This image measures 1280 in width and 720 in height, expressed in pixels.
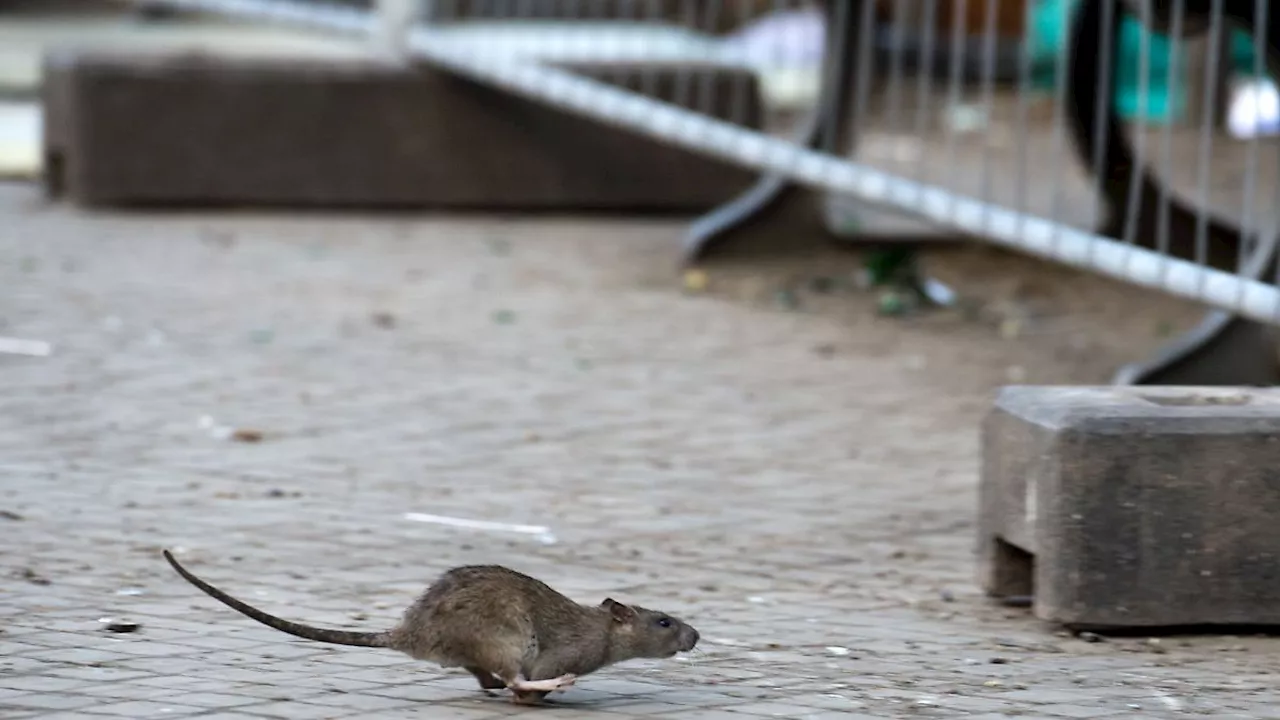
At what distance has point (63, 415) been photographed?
734 cm

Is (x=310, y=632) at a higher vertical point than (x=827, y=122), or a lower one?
lower

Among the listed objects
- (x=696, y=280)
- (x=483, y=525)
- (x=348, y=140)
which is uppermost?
(x=348, y=140)

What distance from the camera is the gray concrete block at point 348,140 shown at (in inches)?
461

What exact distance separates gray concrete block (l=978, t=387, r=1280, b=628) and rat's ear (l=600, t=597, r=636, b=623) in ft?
3.68

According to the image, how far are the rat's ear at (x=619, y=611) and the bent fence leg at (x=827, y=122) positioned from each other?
568 centimetres

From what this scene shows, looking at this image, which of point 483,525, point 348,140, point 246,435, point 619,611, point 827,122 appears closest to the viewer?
point 619,611

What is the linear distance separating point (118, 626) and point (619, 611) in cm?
118

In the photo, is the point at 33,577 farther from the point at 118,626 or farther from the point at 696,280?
the point at 696,280

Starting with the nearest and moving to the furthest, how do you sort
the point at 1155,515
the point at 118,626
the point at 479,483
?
the point at 118,626
the point at 1155,515
the point at 479,483

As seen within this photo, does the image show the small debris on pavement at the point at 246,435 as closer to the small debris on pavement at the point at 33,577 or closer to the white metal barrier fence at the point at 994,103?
the small debris on pavement at the point at 33,577

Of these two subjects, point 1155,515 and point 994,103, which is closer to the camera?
point 1155,515

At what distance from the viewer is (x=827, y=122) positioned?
33.6ft

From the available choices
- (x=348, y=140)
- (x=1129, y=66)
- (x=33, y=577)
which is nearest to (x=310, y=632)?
(x=33, y=577)

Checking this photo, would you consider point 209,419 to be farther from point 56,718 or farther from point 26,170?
point 26,170
